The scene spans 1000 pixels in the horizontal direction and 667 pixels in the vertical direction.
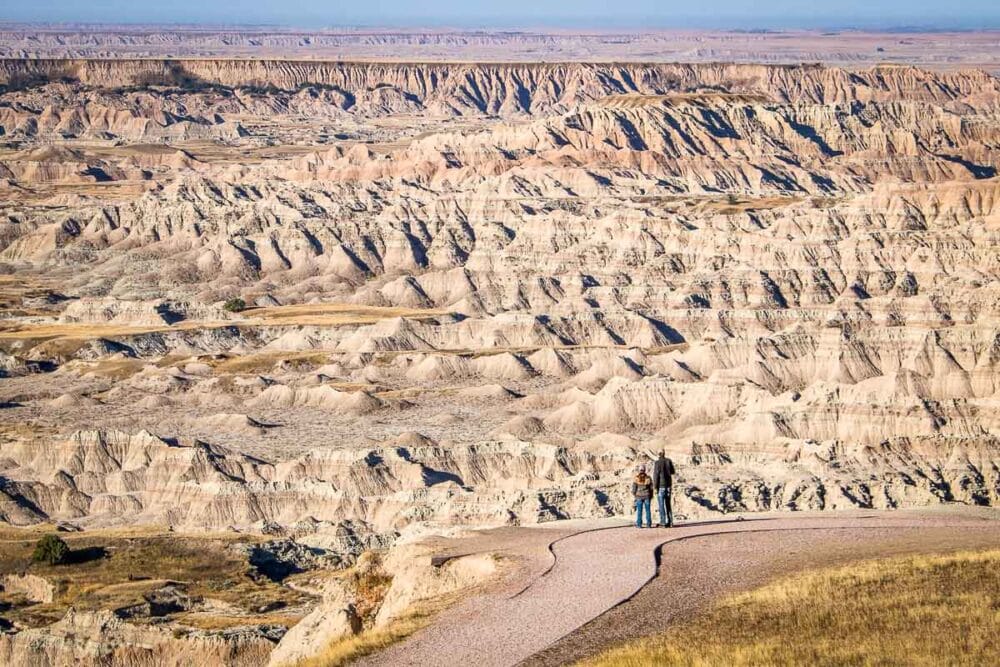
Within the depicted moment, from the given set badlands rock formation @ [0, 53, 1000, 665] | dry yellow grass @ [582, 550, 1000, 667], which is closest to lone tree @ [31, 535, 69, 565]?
badlands rock formation @ [0, 53, 1000, 665]

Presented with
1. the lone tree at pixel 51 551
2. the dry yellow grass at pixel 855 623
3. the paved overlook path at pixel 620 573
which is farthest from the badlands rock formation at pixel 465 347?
the dry yellow grass at pixel 855 623

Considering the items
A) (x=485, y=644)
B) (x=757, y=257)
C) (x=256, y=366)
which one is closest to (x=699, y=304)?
(x=757, y=257)

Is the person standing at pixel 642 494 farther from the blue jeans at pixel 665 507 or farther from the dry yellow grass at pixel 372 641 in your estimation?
the dry yellow grass at pixel 372 641

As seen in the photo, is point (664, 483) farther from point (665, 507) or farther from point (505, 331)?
point (505, 331)

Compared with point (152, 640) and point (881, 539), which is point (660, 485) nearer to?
point (881, 539)

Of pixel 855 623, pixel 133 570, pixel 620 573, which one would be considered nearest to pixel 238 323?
pixel 133 570
